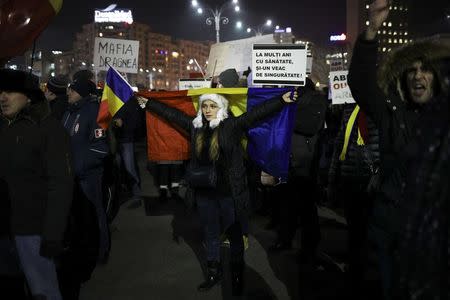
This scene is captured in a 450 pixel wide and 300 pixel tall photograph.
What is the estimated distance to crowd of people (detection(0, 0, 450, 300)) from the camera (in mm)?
1342

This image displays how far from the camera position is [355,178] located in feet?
13.5

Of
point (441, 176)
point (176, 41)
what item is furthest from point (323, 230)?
point (176, 41)

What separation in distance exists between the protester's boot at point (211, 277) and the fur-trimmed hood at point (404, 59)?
267 centimetres

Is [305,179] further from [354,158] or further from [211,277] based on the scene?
[211,277]

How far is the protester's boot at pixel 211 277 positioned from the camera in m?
4.69

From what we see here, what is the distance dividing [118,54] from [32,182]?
532 cm

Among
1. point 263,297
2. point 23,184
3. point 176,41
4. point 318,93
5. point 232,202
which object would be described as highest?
point 176,41

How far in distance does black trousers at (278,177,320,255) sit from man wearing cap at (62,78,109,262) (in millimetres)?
2281

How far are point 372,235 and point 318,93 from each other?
303 cm

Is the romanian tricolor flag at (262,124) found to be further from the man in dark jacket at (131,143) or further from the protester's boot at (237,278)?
the man in dark jacket at (131,143)

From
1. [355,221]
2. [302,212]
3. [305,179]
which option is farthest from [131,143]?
[355,221]

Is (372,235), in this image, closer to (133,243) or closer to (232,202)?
(232,202)

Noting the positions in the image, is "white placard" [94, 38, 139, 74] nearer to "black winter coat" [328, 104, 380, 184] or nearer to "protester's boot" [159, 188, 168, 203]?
"protester's boot" [159, 188, 168, 203]

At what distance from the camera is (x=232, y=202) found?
4.61 meters
